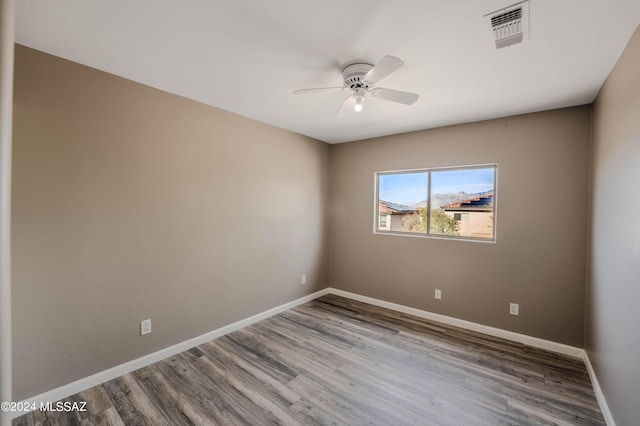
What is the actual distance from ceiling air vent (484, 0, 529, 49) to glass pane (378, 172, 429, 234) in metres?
2.04

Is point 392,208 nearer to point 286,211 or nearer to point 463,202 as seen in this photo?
point 463,202

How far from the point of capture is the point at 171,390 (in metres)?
2.08

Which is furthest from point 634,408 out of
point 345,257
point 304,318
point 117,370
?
point 117,370

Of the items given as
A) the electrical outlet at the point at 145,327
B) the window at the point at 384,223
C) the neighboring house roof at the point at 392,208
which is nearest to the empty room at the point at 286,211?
the electrical outlet at the point at 145,327

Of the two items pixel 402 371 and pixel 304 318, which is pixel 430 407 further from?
pixel 304 318

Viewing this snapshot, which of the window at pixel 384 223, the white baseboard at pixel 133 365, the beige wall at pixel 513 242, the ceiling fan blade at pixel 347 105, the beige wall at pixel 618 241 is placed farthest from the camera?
the window at pixel 384 223

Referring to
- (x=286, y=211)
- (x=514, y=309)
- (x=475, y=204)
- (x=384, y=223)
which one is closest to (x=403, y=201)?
(x=384, y=223)

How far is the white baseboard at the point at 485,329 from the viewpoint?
2674mm

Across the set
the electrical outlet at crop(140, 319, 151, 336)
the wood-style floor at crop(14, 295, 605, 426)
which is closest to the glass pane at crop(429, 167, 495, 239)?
the wood-style floor at crop(14, 295, 605, 426)

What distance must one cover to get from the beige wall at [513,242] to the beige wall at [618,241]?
27 cm

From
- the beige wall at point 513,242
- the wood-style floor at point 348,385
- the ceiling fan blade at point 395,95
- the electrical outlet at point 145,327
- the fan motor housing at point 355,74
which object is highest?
the fan motor housing at point 355,74

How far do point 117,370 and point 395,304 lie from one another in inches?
121

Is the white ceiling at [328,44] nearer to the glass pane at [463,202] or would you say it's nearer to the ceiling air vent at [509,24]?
the ceiling air vent at [509,24]

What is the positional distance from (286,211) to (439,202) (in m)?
1.99
